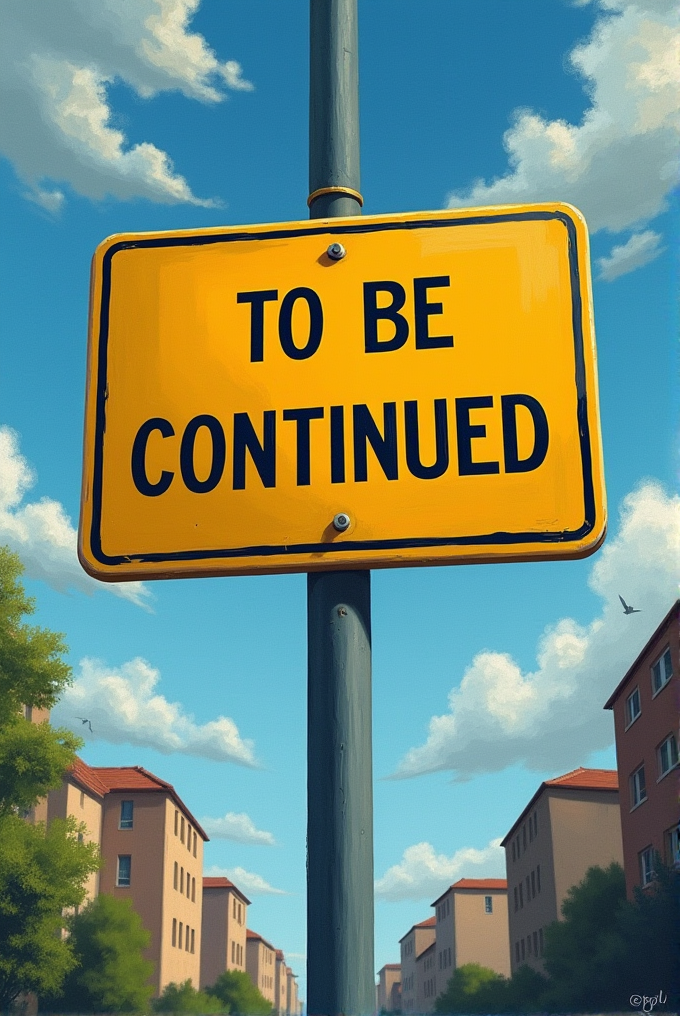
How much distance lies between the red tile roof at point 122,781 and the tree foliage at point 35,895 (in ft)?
107

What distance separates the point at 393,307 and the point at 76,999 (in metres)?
61.1

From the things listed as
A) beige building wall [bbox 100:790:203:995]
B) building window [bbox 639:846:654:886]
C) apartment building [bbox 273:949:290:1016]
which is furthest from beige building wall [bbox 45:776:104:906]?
apartment building [bbox 273:949:290:1016]

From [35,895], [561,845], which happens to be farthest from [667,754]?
[561,845]

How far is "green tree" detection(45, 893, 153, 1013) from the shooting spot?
56.1 meters

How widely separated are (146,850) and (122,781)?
6.09m

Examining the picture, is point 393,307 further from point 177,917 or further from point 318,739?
point 177,917

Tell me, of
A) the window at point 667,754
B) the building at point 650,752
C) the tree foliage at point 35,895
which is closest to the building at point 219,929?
the building at point 650,752

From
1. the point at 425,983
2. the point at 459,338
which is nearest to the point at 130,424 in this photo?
the point at 459,338

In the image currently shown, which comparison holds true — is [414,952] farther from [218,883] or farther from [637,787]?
[637,787]

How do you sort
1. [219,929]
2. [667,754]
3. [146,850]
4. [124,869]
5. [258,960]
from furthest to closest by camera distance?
[258,960] → [219,929] → [146,850] → [124,869] → [667,754]

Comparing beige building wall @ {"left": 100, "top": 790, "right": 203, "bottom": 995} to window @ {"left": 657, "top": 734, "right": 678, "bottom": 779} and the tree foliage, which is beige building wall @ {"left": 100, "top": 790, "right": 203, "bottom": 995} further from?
window @ {"left": 657, "top": 734, "right": 678, "bottom": 779}

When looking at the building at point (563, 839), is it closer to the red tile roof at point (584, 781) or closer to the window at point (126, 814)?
the red tile roof at point (584, 781)

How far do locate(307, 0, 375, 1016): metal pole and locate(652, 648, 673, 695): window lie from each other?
145 ft

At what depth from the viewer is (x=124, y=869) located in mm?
75625
